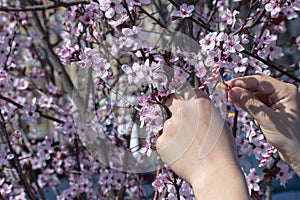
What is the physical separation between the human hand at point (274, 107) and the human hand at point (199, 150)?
13 cm

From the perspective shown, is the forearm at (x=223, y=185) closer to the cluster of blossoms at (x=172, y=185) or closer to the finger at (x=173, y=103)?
the finger at (x=173, y=103)

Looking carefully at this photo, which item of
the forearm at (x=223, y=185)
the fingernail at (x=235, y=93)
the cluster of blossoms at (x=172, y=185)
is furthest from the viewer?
the cluster of blossoms at (x=172, y=185)

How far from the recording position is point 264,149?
2.21 m

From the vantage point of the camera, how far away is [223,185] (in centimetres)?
115

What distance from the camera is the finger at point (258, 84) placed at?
51.1 inches

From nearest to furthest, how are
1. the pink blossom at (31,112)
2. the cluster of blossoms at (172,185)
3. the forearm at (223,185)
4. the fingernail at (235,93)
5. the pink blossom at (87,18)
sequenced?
the forearm at (223,185) → the fingernail at (235,93) → the cluster of blossoms at (172,185) → the pink blossom at (87,18) → the pink blossom at (31,112)

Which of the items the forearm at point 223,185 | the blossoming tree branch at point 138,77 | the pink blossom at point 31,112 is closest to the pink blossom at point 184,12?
the blossoming tree branch at point 138,77

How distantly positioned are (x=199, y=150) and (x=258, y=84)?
9.9 inches

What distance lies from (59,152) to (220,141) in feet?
6.40

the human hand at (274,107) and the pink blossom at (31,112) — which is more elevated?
the human hand at (274,107)

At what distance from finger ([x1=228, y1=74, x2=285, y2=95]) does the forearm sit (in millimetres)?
219

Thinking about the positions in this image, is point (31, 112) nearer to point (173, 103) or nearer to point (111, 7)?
point (111, 7)

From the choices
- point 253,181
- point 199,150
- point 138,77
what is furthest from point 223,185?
→ point 253,181

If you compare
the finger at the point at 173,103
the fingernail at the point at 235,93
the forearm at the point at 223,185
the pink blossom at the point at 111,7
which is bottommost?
the forearm at the point at 223,185
